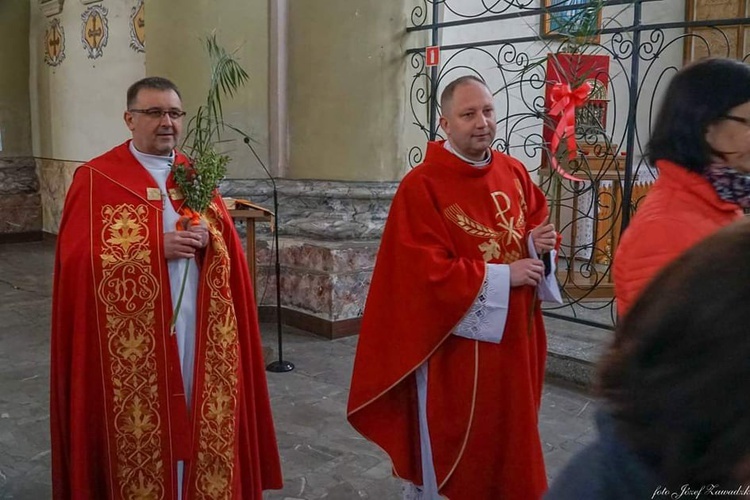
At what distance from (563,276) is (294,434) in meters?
3.57

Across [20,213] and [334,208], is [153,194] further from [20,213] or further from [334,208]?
[20,213]

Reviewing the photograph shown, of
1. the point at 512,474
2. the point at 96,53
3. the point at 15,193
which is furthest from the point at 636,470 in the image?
the point at 15,193

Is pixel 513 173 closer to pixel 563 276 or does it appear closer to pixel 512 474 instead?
pixel 512 474

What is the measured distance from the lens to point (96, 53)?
9562 millimetres

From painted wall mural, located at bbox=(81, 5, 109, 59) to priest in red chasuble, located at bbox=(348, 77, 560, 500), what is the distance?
7.50 m

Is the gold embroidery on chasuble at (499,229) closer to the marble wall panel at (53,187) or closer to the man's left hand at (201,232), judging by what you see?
the man's left hand at (201,232)

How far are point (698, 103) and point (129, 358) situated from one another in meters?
2.17

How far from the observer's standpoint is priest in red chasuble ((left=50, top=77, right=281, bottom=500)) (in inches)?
119

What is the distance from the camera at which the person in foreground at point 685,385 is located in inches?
31.4

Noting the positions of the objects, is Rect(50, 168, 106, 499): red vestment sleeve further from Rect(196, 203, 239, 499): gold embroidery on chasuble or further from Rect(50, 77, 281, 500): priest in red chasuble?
Rect(196, 203, 239, 499): gold embroidery on chasuble

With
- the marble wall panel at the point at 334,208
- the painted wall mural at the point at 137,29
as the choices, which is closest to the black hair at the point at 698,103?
the marble wall panel at the point at 334,208

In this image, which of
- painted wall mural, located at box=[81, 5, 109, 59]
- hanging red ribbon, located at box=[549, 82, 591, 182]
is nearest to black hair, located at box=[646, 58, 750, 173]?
hanging red ribbon, located at box=[549, 82, 591, 182]

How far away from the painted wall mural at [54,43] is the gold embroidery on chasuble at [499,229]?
8.79 meters

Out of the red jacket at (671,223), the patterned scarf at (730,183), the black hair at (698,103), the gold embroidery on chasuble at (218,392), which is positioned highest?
the black hair at (698,103)
